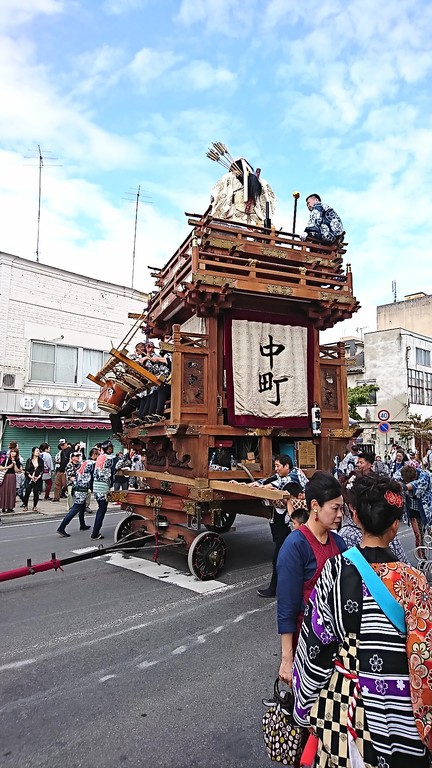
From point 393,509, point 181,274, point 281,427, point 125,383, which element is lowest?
point 393,509

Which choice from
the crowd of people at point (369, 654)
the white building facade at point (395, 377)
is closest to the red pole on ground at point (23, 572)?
the crowd of people at point (369, 654)

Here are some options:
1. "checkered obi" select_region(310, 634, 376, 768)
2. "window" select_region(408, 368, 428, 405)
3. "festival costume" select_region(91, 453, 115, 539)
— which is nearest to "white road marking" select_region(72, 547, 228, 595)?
"festival costume" select_region(91, 453, 115, 539)

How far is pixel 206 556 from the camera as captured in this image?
651cm

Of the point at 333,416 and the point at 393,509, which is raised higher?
the point at 333,416

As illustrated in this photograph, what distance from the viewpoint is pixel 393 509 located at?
197 cm

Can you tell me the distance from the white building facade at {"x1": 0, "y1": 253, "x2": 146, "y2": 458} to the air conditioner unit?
3 cm

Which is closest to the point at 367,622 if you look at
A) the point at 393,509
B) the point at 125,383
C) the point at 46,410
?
the point at 393,509

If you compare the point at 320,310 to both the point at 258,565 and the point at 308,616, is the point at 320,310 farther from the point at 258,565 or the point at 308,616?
the point at 308,616

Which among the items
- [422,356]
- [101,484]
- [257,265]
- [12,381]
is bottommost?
[101,484]

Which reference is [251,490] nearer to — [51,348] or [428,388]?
[51,348]

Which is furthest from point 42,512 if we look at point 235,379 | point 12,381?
point 235,379

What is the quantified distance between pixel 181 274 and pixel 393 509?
20.4 ft

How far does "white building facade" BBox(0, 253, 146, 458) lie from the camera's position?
18594 mm

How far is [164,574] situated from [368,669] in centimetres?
561
